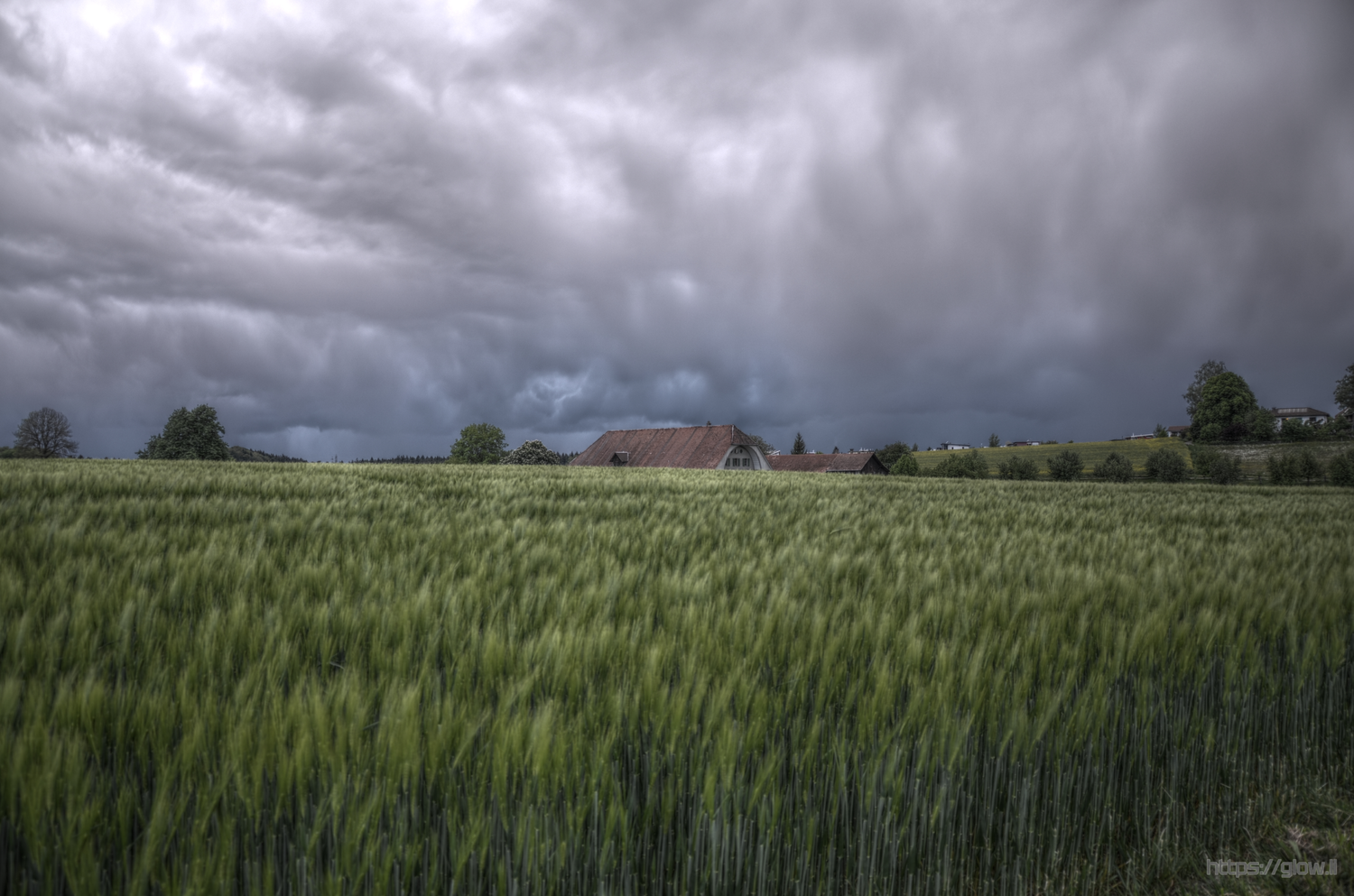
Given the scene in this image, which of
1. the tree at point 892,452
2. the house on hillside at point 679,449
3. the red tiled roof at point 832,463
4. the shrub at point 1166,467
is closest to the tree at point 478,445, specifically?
the house on hillside at point 679,449

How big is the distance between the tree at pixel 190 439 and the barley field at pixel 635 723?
60206 mm

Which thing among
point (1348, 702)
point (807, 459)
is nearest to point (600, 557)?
point (1348, 702)

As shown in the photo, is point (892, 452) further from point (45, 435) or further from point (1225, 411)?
point (45, 435)

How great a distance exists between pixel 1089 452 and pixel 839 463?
34213 mm

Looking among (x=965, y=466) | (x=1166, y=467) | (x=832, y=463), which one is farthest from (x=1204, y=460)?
(x=832, y=463)

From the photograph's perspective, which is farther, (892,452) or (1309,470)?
(892,452)

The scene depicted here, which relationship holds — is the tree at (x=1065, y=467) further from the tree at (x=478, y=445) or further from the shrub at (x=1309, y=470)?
the tree at (x=478, y=445)

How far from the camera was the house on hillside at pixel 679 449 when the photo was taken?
52.2m

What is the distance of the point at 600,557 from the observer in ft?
11.3

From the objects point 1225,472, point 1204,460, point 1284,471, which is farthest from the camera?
point 1204,460

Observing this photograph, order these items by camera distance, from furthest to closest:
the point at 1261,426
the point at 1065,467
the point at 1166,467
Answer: the point at 1261,426, the point at 1065,467, the point at 1166,467

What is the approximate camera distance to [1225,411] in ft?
234

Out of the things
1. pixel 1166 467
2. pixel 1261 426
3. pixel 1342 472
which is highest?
pixel 1261 426

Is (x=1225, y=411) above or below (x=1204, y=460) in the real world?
above
